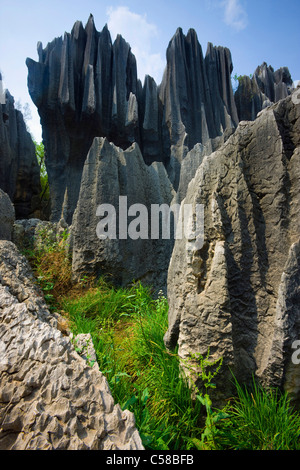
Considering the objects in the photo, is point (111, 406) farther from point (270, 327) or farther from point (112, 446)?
point (270, 327)

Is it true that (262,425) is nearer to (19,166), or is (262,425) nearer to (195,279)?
(195,279)

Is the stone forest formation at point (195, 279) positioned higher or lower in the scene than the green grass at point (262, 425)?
higher

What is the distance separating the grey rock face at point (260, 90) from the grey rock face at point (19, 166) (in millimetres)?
10835

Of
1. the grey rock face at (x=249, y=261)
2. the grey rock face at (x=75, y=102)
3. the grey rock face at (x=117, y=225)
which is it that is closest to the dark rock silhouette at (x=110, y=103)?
the grey rock face at (x=75, y=102)

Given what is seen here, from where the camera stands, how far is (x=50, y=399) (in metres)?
1.36

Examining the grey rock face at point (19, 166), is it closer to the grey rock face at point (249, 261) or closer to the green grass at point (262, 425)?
the grey rock face at point (249, 261)

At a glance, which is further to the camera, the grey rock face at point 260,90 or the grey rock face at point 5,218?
the grey rock face at point 260,90

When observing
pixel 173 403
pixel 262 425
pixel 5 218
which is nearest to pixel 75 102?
pixel 5 218

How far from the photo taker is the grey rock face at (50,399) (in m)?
1.22

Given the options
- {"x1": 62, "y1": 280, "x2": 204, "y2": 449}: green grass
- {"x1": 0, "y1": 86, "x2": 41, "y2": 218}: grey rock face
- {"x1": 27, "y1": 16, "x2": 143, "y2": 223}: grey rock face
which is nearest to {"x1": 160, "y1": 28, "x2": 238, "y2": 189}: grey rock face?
{"x1": 27, "y1": 16, "x2": 143, "y2": 223}: grey rock face

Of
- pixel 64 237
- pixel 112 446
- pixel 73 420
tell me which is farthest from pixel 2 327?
pixel 64 237

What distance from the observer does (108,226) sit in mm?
3852

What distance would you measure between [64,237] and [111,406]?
11.0ft

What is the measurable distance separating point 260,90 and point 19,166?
13.2 m
